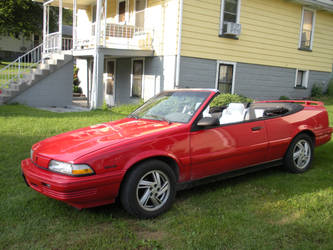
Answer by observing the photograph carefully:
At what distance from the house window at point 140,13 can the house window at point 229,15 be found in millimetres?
3320

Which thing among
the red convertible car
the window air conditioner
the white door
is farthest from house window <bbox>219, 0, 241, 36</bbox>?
the red convertible car

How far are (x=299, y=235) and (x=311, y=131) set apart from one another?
2.58 meters

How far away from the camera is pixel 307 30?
1588 cm

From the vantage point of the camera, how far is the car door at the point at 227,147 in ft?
13.4

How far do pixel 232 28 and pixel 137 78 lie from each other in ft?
14.7

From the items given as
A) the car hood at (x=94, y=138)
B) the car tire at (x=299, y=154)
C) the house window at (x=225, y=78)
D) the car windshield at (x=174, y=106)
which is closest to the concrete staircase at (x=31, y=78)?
the house window at (x=225, y=78)

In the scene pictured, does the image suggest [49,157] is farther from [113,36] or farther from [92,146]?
[113,36]

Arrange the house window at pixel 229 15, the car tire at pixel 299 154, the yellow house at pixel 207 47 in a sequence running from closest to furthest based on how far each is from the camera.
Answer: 1. the car tire at pixel 299 154
2. the yellow house at pixel 207 47
3. the house window at pixel 229 15

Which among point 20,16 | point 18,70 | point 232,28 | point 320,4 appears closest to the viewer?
point 232,28

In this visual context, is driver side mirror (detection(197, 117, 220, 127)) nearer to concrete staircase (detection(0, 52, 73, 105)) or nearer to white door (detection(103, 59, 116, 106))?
concrete staircase (detection(0, 52, 73, 105))

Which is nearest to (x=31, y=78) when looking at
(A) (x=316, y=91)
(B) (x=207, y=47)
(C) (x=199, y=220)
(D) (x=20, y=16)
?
(B) (x=207, y=47)

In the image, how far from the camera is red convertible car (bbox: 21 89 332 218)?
3375 millimetres

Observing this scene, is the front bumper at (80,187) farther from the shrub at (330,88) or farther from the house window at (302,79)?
the shrub at (330,88)

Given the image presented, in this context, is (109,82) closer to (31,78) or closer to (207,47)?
(31,78)
